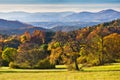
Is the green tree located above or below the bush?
above

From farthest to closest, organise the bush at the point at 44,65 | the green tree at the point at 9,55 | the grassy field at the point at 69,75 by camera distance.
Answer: the green tree at the point at 9,55
the bush at the point at 44,65
the grassy field at the point at 69,75

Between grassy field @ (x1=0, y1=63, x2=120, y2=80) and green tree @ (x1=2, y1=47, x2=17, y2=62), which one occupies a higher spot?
grassy field @ (x1=0, y1=63, x2=120, y2=80)

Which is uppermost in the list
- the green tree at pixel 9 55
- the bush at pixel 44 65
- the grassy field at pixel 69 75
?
the grassy field at pixel 69 75

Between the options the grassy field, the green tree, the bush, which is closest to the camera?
the grassy field

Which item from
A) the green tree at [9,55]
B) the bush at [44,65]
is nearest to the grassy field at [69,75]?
the bush at [44,65]

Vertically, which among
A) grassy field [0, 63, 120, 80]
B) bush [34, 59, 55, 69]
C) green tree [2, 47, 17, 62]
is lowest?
bush [34, 59, 55, 69]

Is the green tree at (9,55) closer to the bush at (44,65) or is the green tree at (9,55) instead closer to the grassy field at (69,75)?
the bush at (44,65)

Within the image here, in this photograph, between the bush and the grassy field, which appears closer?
the grassy field

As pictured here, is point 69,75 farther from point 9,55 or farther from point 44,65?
point 9,55

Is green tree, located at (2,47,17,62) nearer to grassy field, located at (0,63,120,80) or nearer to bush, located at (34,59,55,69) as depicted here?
bush, located at (34,59,55,69)

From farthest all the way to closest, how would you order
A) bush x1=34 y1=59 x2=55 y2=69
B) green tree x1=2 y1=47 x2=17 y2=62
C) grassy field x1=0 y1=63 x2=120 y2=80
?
green tree x1=2 y1=47 x2=17 y2=62 → bush x1=34 y1=59 x2=55 y2=69 → grassy field x1=0 y1=63 x2=120 y2=80

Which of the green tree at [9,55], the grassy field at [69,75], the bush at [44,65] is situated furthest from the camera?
the green tree at [9,55]

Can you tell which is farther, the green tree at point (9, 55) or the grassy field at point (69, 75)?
the green tree at point (9, 55)

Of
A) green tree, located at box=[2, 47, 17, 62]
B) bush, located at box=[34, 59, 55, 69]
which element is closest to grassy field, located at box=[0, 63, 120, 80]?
bush, located at box=[34, 59, 55, 69]
